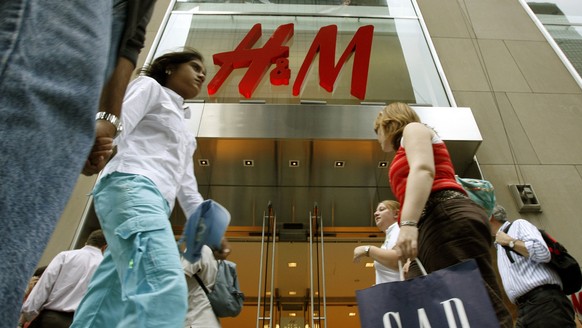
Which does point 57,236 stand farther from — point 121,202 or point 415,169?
point 415,169

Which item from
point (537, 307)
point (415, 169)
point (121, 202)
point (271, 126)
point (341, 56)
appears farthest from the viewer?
point (341, 56)

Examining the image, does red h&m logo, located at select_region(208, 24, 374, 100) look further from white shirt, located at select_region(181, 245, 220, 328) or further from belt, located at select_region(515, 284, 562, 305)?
belt, located at select_region(515, 284, 562, 305)

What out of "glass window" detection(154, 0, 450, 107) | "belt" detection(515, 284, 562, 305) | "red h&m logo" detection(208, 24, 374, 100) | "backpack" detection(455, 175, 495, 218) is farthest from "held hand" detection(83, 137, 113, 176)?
"red h&m logo" detection(208, 24, 374, 100)

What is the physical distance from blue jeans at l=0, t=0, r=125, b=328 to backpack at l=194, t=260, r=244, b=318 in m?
2.60

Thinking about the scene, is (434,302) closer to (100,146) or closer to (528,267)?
(100,146)

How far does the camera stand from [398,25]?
798 centimetres

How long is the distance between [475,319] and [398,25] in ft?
24.4

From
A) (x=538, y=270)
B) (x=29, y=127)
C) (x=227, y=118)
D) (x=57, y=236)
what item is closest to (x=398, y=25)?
(x=227, y=118)

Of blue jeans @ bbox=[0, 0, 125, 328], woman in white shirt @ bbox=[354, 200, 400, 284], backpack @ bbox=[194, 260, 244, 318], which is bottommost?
blue jeans @ bbox=[0, 0, 125, 328]

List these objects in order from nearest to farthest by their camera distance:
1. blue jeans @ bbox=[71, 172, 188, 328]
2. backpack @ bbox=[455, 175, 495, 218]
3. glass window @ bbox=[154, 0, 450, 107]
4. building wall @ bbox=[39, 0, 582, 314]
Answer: blue jeans @ bbox=[71, 172, 188, 328]
backpack @ bbox=[455, 175, 495, 218]
building wall @ bbox=[39, 0, 582, 314]
glass window @ bbox=[154, 0, 450, 107]

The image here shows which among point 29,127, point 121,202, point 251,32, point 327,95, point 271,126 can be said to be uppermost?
point 251,32

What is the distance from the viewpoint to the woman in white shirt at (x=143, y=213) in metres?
1.35

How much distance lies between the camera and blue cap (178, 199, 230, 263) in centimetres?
177

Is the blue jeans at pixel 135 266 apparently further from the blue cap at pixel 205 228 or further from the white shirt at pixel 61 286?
the white shirt at pixel 61 286
